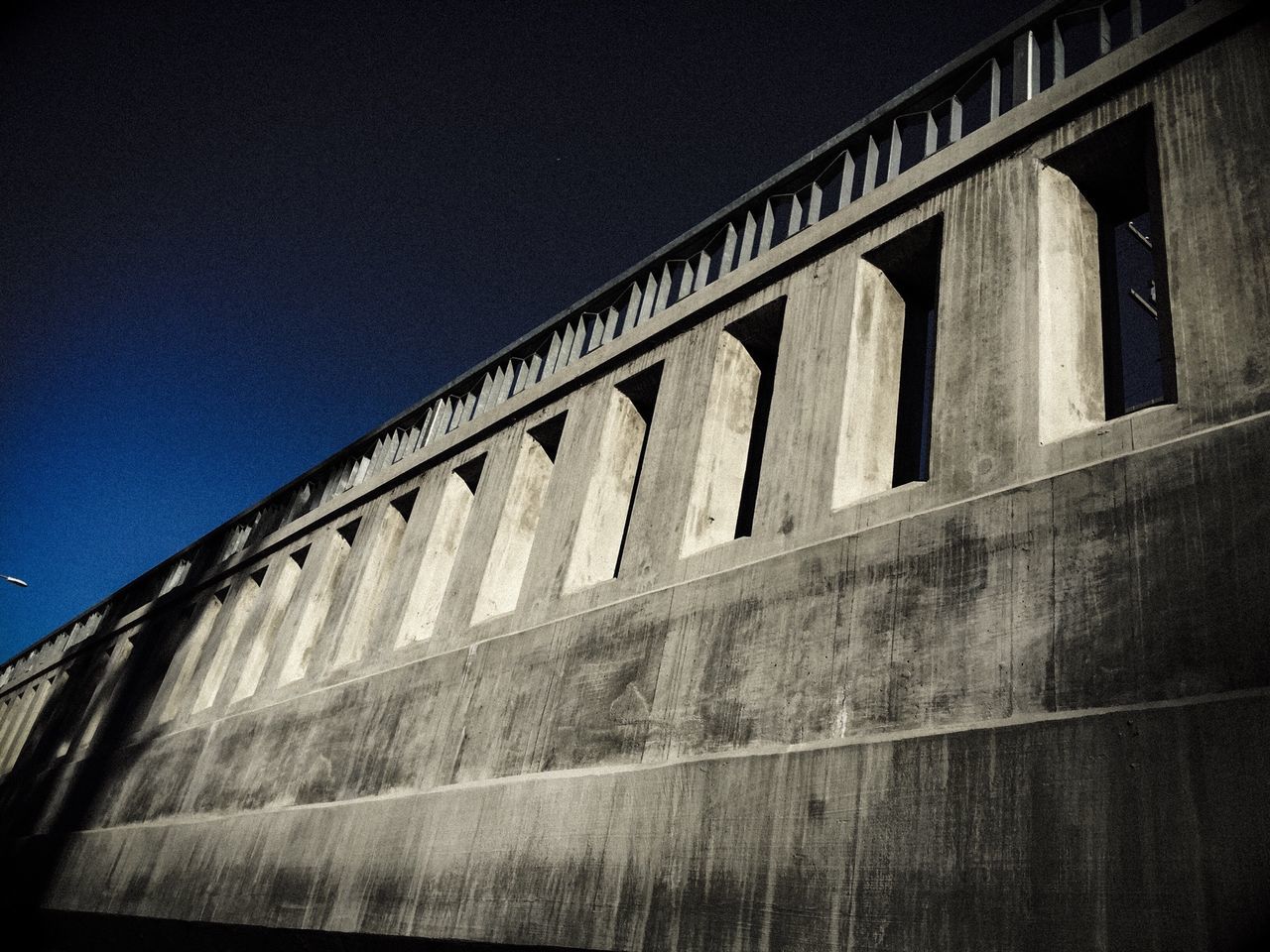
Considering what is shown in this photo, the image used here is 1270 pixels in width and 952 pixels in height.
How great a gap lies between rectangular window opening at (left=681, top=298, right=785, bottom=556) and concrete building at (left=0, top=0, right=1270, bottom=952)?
0.12 ft

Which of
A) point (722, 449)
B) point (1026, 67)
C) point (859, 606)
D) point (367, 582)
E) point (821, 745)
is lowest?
point (821, 745)

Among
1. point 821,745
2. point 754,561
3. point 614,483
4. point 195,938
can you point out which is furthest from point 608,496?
point 195,938

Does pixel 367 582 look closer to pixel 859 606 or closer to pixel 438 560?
pixel 438 560

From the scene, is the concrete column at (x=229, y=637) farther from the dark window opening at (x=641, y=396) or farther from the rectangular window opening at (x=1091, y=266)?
the rectangular window opening at (x=1091, y=266)

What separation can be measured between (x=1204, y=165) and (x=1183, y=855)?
3.62m

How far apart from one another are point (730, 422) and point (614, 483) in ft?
4.42

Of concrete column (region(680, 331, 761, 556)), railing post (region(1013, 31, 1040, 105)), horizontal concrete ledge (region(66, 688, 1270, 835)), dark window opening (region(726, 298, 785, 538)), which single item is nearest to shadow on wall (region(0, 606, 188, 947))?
horizontal concrete ledge (region(66, 688, 1270, 835))

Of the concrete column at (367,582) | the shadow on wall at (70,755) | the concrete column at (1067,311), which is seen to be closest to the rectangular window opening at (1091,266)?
the concrete column at (1067,311)

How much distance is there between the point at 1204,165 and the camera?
4.68 metres

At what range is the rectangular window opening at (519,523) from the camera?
324 inches

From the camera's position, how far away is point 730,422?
7160mm

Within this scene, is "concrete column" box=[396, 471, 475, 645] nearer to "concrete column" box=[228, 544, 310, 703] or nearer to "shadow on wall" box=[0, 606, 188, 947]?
"concrete column" box=[228, 544, 310, 703]

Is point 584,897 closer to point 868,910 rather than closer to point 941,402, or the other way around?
point 868,910

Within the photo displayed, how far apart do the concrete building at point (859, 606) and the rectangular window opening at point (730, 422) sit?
0.12 ft
